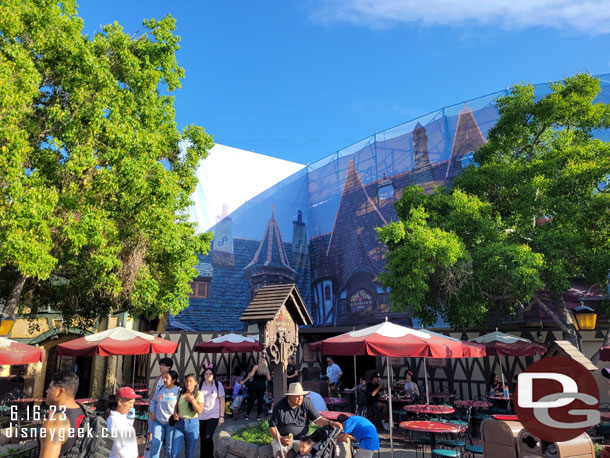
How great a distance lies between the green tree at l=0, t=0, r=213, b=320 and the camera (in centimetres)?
810

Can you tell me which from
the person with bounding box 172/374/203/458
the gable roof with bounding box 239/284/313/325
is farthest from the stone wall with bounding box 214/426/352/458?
the gable roof with bounding box 239/284/313/325

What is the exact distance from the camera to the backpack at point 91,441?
336cm

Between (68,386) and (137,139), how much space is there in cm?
756

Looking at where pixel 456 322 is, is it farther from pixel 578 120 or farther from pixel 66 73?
pixel 66 73

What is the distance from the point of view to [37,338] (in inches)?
638

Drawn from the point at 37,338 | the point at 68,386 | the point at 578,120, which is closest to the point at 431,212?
the point at 578,120

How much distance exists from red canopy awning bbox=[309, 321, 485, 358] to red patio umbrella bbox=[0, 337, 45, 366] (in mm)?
5034

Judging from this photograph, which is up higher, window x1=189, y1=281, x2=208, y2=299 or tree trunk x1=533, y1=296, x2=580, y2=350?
window x1=189, y1=281, x2=208, y2=299

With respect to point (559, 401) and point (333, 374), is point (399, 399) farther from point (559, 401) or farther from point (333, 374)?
point (559, 401)

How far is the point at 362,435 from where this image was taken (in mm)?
4887

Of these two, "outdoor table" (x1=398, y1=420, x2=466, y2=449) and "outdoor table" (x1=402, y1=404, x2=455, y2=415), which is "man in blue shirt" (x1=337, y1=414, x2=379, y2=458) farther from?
"outdoor table" (x1=402, y1=404, x2=455, y2=415)

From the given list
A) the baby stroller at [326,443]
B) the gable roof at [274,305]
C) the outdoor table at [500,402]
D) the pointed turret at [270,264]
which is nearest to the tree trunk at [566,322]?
the outdoor table at [500,402]

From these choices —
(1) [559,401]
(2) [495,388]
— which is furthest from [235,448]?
(2) [495,388]

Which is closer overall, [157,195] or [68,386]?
[68,386]
